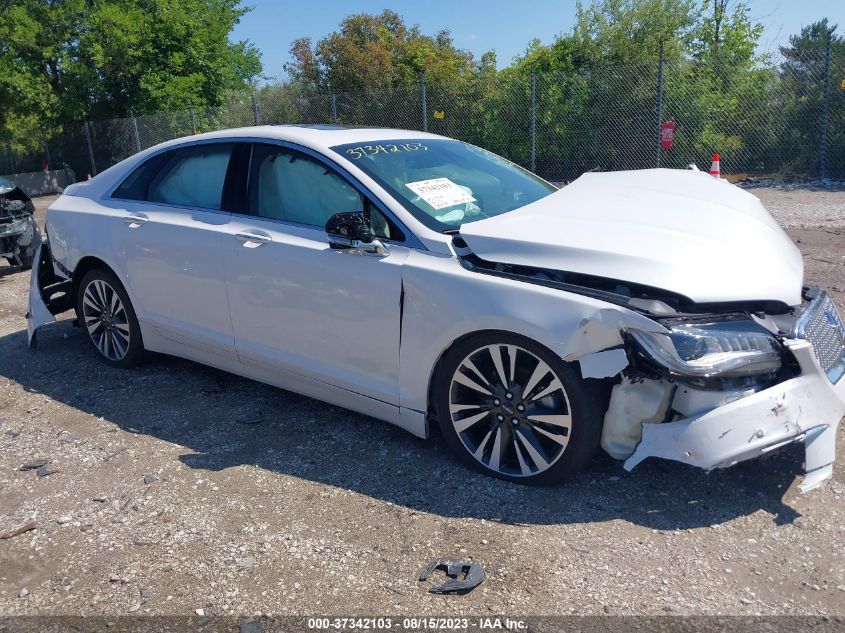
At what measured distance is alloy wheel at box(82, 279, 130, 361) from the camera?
508 centimetres

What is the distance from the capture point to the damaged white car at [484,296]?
3002 millimetres

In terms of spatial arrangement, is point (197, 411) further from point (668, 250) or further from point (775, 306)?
point (775, 306)

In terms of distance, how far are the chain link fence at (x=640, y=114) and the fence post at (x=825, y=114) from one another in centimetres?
2

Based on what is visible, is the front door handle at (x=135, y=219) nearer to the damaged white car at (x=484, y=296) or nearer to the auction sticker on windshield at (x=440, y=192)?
the damaged white car at (x=484, y=296)

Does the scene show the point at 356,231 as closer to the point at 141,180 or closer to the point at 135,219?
the point at 135,219

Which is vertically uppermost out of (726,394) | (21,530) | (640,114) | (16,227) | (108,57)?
(108,57)

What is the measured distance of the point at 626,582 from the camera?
2783 mm

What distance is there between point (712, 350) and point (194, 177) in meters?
3.31

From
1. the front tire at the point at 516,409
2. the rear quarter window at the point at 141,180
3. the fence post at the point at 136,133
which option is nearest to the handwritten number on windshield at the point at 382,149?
the front tire at the point at 516,409

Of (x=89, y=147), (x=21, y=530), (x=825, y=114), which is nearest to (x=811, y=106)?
(x=825, y=114)

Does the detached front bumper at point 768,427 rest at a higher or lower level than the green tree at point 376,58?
lower

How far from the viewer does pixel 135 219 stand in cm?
479

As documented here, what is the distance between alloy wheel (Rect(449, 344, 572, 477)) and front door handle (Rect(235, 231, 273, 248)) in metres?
1.40

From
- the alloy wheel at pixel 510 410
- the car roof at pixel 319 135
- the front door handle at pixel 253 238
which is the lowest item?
the alloy wheel at pixel 510 410
